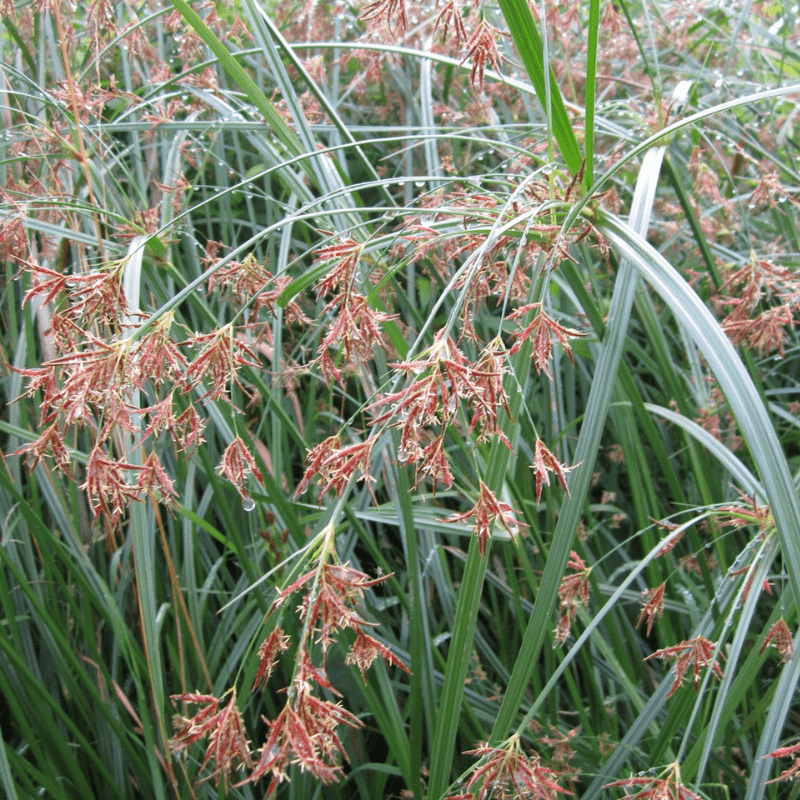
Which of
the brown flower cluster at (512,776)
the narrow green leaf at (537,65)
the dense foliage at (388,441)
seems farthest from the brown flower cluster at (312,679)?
the narrow green leaf at (537,65)

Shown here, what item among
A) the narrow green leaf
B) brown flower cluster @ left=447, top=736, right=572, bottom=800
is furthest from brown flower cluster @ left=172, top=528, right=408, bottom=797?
the narrow green leaf

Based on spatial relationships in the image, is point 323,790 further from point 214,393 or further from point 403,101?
point 403,101

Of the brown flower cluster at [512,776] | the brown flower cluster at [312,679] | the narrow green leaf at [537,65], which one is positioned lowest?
the brown flower cluster at [512,776]

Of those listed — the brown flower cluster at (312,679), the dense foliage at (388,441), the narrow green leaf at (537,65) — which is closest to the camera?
the brown flower cluster at (312,679)

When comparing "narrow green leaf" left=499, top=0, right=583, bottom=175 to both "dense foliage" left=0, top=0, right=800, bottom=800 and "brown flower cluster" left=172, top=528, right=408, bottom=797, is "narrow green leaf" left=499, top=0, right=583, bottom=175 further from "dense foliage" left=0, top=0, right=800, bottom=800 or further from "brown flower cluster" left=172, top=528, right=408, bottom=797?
"brown flower cluster" left=172, top=528, right=408, bottom=797

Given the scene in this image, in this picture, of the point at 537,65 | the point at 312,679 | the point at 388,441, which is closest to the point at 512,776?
the point at 312,679

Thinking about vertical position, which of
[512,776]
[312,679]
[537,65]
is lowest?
[512,776]

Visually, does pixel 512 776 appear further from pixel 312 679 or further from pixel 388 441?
pixel 388 441

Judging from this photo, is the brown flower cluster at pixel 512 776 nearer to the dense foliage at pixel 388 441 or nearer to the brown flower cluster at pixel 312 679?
the dense foliage at pixel 388 441
